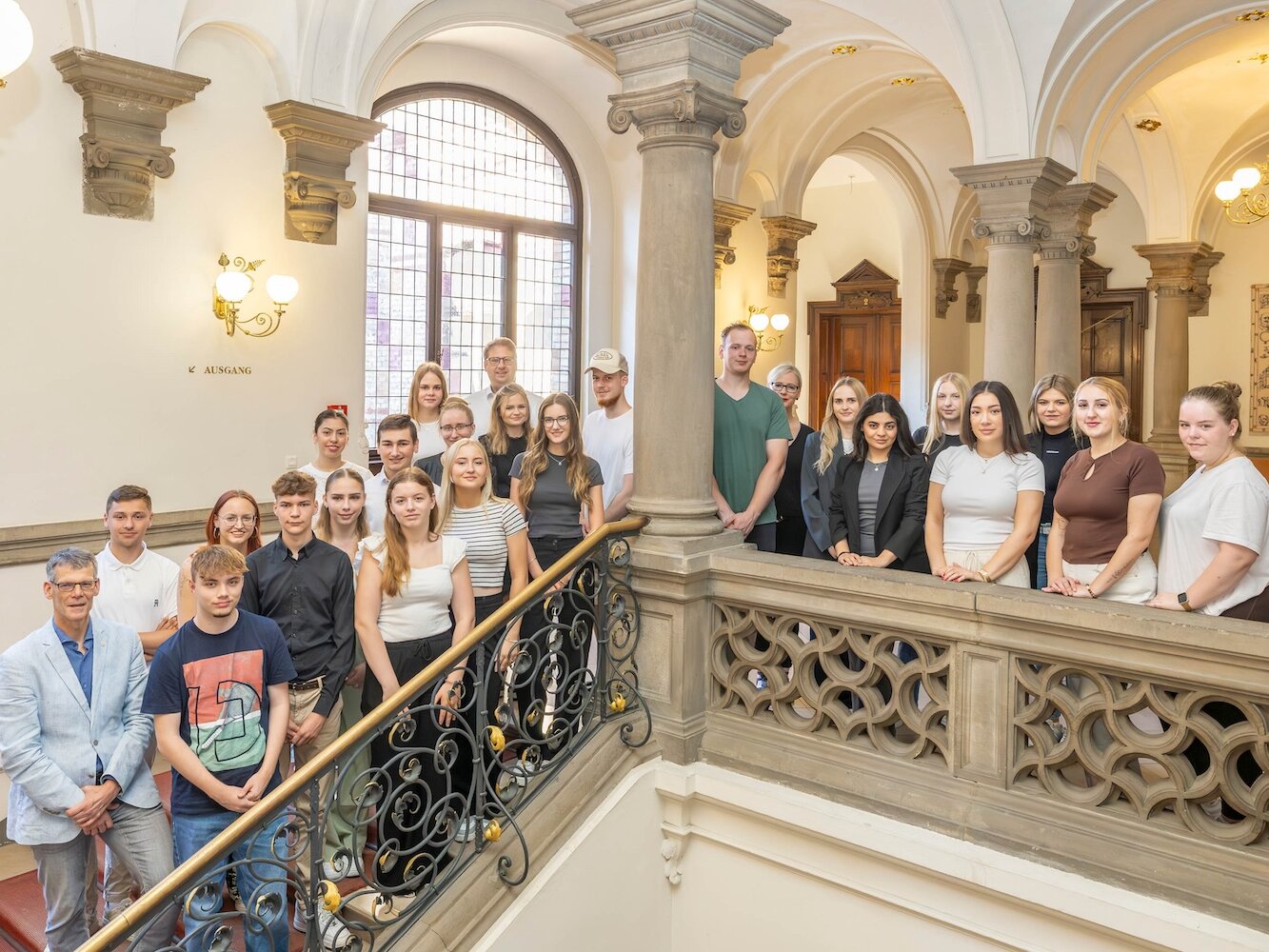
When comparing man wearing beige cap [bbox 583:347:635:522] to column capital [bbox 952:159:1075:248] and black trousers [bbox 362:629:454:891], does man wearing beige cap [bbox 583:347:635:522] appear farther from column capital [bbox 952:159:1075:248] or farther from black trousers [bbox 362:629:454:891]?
column capital [bbox 952:159:1075:248]

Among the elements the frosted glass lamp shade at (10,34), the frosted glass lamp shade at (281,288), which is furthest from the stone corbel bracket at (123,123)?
the frosted glass lamp shade at (10,34)

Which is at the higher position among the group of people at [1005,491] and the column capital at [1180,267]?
the column capital at [1180,267]

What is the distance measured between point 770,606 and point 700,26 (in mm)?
2511

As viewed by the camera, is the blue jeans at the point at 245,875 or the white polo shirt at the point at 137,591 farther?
the white polo shirt at the point at 137,591

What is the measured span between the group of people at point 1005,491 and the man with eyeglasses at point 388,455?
60.1 inches

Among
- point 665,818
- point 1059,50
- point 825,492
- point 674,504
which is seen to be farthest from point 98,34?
point 1059,50

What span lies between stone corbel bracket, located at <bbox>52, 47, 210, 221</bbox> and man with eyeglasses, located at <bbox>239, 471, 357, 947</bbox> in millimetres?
3126

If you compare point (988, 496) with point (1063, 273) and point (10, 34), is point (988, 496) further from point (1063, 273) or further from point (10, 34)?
point (1063, 273)

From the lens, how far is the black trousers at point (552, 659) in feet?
14.3

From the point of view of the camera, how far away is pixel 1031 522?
421 cm

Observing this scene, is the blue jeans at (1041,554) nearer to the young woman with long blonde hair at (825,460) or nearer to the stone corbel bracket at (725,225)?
the young woman with long blonde hair at (825,460)

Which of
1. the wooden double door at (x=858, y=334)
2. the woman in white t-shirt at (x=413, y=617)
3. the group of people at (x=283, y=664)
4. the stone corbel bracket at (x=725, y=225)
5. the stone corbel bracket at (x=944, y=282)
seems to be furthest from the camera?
the wooden double door at (x=858, y=334)

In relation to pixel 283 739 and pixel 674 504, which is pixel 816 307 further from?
pixel 283 739

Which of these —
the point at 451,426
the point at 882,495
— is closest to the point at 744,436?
the point at 882,495
